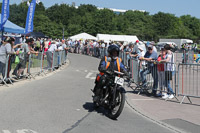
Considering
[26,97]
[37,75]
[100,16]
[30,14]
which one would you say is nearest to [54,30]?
[100,16]

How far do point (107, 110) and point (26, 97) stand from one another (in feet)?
9.11

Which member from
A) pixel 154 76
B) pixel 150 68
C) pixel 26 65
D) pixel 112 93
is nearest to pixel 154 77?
pixel 154 76

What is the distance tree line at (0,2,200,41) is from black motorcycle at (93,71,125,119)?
88113 millimetres

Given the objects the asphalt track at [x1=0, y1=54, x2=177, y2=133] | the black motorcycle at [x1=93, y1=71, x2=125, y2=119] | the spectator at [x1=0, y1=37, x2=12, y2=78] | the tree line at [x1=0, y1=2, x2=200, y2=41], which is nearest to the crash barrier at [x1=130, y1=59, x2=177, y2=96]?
the asphalt track at [x1=0, y1=54, x2=177, y2=133]

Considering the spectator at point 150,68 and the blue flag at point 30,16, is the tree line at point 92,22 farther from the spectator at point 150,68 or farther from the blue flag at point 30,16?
the spectator at point 150,68

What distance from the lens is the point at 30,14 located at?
20500 millimetres

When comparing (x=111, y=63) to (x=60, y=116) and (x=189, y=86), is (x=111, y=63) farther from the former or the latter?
(x=189, y=86)

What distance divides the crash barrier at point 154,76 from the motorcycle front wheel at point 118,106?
3.16 meters

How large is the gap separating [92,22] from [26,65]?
88757 mm

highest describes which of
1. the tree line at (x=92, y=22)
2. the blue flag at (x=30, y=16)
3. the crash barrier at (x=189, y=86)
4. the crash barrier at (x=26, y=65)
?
the tree line at (x=92, y=22)

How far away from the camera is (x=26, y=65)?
13.6 meters

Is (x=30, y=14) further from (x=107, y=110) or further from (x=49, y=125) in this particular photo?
(x=49, y=125)

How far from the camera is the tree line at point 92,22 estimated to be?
97375 mm

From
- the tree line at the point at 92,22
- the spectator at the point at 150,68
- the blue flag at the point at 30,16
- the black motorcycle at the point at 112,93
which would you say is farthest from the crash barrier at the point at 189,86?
the tree line at the point at 92,22
